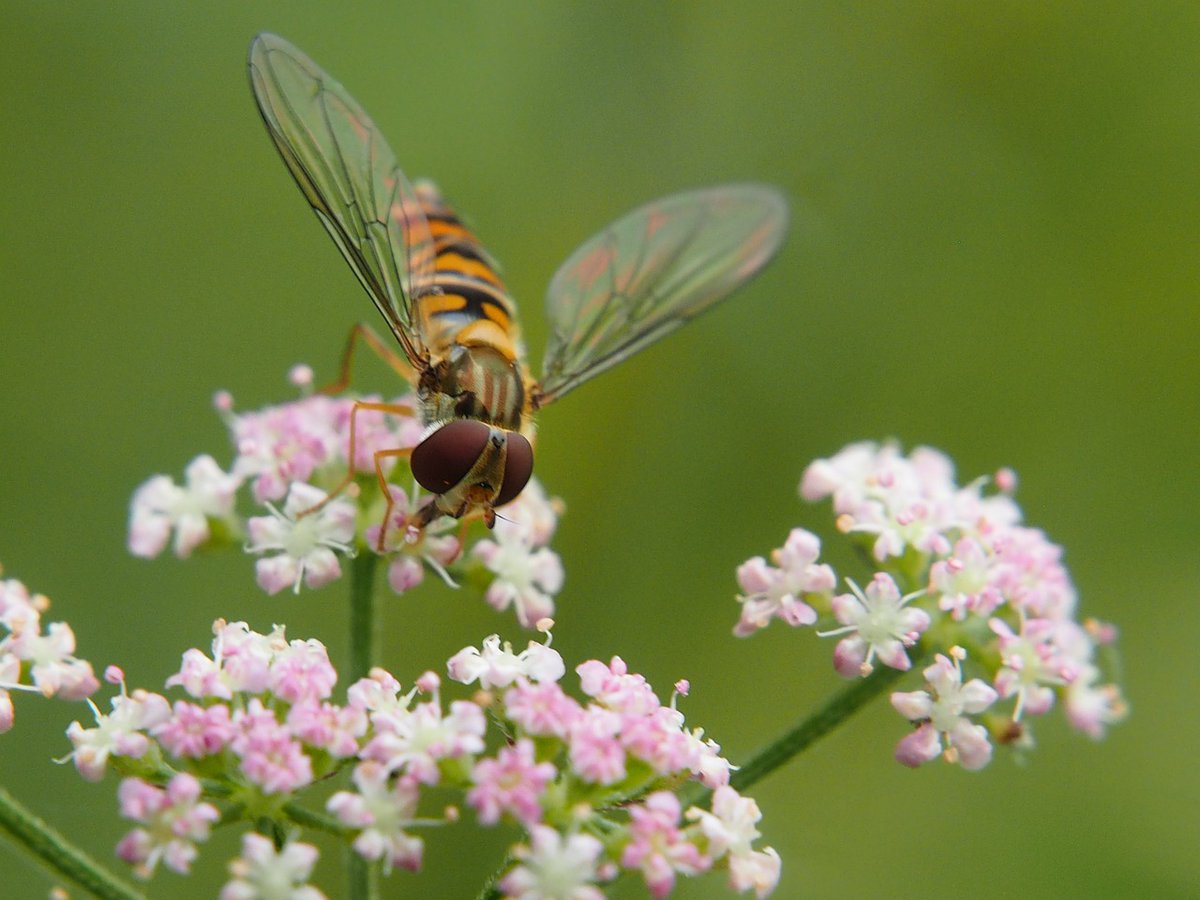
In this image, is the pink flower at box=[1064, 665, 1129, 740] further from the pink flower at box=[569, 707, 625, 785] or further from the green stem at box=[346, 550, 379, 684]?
the green stem at box=[346, 550, 379, 684]

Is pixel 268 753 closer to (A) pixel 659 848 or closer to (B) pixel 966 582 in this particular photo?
(A) pixel 659 848

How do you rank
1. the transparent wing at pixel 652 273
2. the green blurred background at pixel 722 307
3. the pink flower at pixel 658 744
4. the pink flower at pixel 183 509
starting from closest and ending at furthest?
the pink flower at pixel 658 744 < the pink flower at pixel 183 509 < the transparent wing at pixel 652 273 < the green blurred background at pixel 722 307

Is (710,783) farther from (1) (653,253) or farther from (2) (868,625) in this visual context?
(1) (653,253)

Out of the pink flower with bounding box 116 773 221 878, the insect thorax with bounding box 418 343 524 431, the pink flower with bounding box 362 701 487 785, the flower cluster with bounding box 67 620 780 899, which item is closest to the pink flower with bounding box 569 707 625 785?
the flower cluster with bounding box 67 620 780 899

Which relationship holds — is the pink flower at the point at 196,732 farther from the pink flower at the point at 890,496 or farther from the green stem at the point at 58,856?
the pink flower at the point at 890,496

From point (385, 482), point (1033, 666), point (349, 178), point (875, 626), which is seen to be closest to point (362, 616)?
point (385, 482)

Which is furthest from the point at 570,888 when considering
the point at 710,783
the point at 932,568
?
the point at 932,568

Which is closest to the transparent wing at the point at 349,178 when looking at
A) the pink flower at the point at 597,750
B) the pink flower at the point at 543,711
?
the pink flower at the point at 543,711
